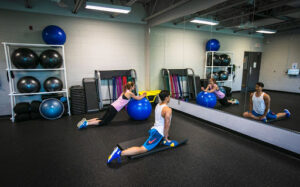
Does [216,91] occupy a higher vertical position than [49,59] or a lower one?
lower

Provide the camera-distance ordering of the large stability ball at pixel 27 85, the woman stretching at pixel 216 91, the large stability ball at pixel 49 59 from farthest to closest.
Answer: the woman stretching at pixel 216 91 → the large stability ball at pixel 49 59 → the large stability ball at pixel 27 85

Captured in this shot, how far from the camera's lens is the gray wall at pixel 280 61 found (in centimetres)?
293

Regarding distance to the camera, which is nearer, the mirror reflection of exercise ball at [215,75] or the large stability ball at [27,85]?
the large stability ball at [27,85]

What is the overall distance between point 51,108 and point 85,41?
227cm

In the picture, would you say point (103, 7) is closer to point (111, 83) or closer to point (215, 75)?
point (111, 83)

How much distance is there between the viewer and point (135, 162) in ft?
7.88

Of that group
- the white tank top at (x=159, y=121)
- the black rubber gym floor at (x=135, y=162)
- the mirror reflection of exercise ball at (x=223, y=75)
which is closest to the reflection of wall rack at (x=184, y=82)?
the mirror reflection of exercise ball at (x=223, y=75)

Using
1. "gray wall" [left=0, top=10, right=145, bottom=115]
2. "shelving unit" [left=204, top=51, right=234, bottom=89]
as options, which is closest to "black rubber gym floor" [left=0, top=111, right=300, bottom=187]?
"shelving unit" [left=204, top=51, right=234, bottom=89]

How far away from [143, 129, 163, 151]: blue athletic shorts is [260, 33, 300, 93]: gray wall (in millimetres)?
2506

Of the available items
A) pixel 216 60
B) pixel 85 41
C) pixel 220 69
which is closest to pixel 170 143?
pixel 220 69

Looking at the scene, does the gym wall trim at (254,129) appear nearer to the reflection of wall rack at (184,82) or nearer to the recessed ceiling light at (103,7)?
the reflection of wall rack at (184,82)

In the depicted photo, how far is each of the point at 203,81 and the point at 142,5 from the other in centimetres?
338

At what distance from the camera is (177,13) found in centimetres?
462

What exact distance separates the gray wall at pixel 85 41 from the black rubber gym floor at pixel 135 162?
2.17 m
